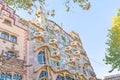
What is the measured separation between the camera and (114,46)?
16453mm

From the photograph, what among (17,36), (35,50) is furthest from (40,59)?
(17,36)

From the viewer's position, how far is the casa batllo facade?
1777cm

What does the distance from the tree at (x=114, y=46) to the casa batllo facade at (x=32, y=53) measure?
580 cm

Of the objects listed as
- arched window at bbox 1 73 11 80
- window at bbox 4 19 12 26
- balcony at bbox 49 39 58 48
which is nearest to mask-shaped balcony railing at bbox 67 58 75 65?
balcony at bbox 49 39 58 48

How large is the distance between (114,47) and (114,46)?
76 mm

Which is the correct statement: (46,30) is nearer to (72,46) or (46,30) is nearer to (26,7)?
(72,46)

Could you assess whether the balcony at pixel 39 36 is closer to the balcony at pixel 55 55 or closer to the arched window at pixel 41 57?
the arched window at pixel 41 57

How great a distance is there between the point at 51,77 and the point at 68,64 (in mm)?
4720

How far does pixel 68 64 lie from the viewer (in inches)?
969

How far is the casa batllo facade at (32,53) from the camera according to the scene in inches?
699

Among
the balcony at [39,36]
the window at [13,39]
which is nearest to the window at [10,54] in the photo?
the window at [13,39]

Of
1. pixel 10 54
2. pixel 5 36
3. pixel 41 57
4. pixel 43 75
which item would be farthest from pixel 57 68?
pixel 5 36

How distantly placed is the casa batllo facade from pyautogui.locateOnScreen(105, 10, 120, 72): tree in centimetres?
580

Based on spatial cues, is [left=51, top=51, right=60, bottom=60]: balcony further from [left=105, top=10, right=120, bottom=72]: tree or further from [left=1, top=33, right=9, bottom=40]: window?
[left=105, top=10, right=120, bottom=72]: tree
